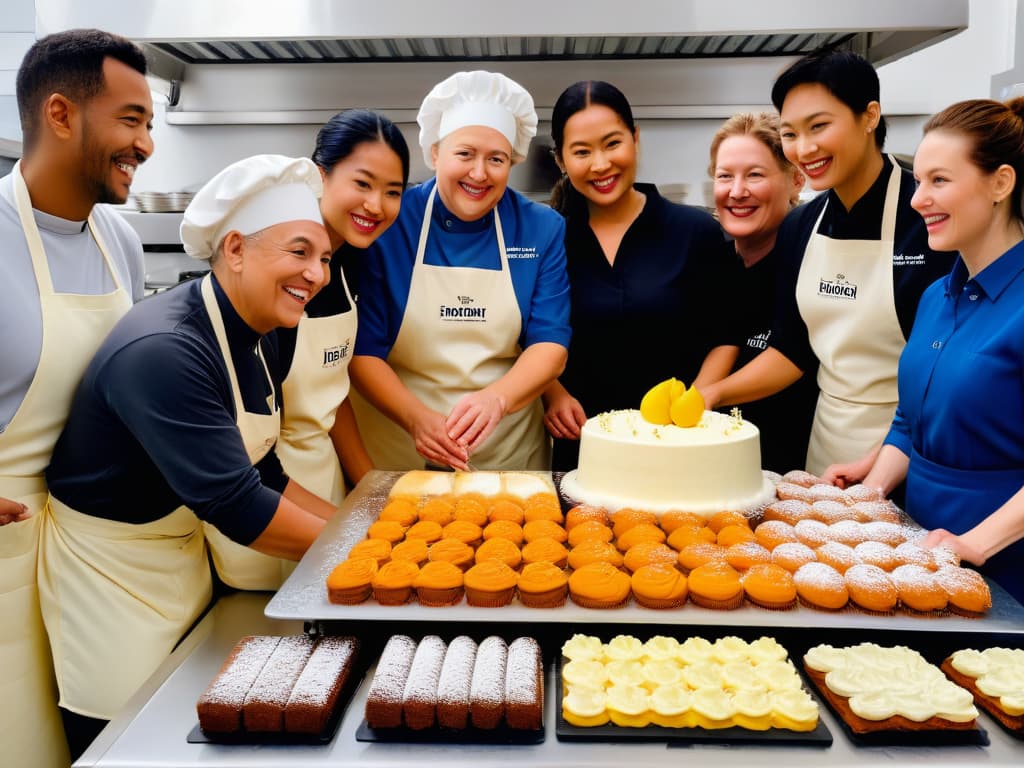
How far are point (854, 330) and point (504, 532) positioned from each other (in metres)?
1.20

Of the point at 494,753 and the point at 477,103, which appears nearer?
the point at 494,753

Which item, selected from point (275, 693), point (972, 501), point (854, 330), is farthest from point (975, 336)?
point (275, 693)

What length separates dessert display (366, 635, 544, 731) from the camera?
1059 mm

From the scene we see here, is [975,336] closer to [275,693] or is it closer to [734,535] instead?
[734,535]

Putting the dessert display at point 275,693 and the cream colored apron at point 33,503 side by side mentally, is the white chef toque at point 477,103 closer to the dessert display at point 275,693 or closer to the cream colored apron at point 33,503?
the cream colored apron at point 33,503

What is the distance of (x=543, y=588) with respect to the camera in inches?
49.3

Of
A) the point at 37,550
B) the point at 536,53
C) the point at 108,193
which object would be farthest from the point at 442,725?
the point at 536,53

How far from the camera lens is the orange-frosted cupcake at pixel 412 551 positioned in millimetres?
1367

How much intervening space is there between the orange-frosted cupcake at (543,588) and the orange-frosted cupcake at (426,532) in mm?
253

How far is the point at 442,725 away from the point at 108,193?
1287 millimetres

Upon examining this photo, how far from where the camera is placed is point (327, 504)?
1.82 metres

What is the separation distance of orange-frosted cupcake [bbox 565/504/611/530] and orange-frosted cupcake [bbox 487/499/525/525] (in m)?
0.10

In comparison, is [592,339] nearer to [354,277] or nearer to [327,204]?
[354,277]

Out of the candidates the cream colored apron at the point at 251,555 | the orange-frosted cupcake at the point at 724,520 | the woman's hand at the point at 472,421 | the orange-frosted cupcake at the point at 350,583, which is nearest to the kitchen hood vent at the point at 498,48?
the woman's hand at the point at 472,421
